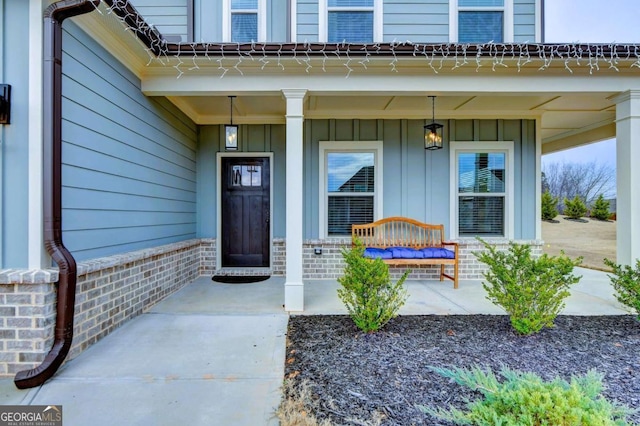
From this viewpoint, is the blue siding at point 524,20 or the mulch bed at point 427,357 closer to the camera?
the mulch bed at point 427,357

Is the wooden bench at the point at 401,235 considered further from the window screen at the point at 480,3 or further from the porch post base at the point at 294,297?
the window screen at the point at 480,3

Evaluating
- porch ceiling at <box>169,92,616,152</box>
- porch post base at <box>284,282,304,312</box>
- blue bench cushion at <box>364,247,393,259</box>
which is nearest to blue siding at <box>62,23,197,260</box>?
porch ceiling at <box>169,92,616,152</box>

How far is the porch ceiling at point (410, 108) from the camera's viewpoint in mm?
4488

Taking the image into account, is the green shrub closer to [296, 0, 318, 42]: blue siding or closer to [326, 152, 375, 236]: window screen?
[326, 152, 375, 236]: window screen

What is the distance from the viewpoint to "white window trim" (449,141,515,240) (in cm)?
527

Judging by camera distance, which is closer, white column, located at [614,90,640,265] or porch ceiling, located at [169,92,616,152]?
white column, located at [614,90,640,265]

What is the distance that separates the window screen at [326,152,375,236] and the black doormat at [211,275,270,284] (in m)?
1.38

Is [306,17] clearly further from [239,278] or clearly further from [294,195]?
[239,278]

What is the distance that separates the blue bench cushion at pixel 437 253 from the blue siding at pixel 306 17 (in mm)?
3571

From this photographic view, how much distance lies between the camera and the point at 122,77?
10.8 feet

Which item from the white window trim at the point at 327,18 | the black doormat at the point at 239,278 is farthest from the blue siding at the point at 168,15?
the black doormat at the point at 239,278

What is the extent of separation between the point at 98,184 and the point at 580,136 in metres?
8.30

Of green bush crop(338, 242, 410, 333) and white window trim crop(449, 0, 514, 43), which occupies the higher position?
white window trim crop(449, 0, 514, 43)

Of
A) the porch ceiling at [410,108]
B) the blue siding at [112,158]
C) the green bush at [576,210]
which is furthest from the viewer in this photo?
the green bush at [576,210]
